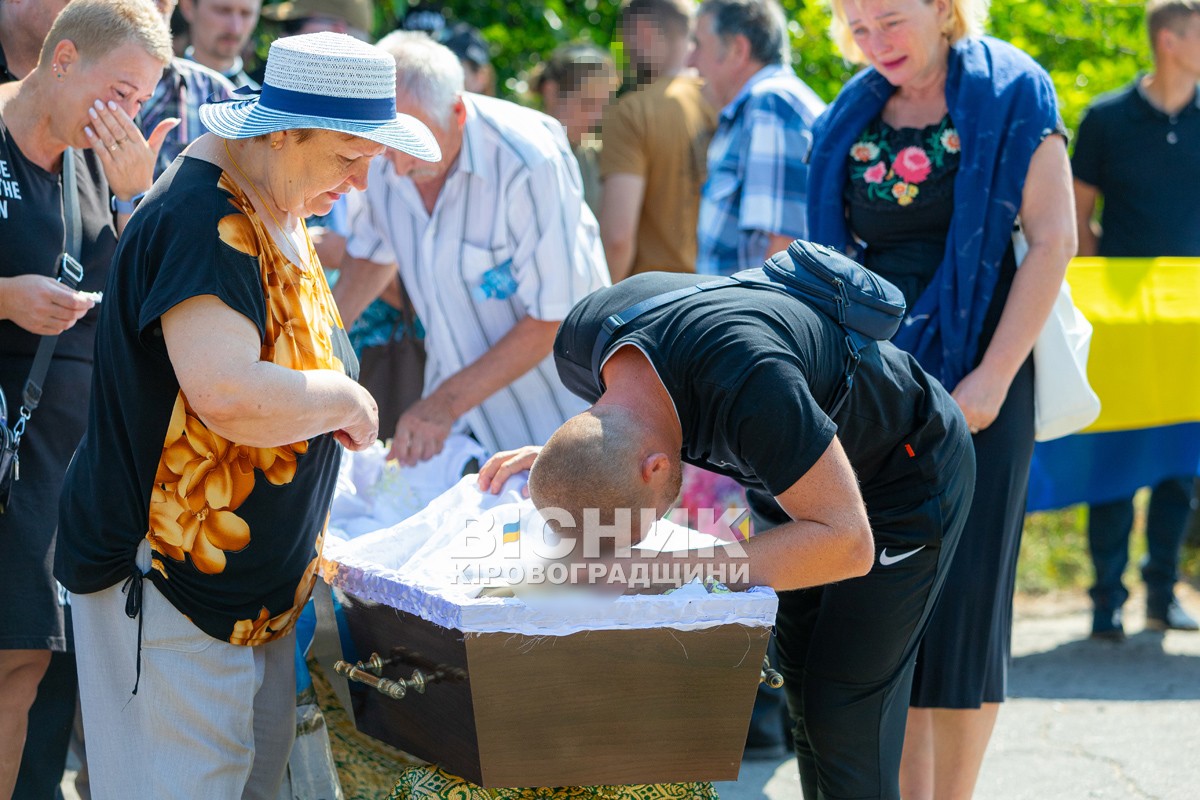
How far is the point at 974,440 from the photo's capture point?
2.84 metres

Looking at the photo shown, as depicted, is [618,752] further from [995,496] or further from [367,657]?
[995,496]

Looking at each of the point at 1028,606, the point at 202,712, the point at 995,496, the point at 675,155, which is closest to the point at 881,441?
the point at 995,496

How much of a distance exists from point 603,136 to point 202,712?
329 centimetres

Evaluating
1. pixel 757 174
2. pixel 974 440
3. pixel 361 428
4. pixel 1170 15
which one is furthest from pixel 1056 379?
pixel 1170 15

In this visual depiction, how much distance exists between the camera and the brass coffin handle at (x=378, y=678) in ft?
7.11

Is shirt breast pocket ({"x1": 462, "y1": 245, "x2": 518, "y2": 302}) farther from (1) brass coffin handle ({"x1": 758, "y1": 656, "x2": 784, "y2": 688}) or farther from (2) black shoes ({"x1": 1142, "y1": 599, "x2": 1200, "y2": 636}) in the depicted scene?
(2) black shoes ({"x1": 1142, "y1": 599, "x2": 1200, "y2": 636})

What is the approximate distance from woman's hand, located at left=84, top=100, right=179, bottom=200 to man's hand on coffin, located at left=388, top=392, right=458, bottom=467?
842 millimetres

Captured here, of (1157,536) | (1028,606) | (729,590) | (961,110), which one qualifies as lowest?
(1028,606)

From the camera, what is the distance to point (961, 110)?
2820 mm

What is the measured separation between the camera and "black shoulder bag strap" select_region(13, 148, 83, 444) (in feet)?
8.70

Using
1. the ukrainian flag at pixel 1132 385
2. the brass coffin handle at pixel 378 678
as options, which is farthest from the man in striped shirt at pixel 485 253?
the ukrainian flag at pixel 1132 385

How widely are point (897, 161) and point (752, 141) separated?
3.68 ft

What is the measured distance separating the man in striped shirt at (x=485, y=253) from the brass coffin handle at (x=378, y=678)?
0.87m

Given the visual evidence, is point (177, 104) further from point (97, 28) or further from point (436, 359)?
point (436, 359)
